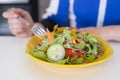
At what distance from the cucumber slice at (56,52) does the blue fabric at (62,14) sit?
46 cm

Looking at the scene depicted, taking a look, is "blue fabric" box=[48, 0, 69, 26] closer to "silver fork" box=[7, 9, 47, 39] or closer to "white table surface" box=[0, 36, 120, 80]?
"silver fork" box=[7, 9, 47, 39]

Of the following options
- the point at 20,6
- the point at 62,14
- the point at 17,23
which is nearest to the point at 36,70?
the point at 17,23

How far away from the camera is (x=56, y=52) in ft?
2.44

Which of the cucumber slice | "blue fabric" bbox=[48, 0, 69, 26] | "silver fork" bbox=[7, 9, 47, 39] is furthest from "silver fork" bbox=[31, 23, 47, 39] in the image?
"blue fabric" bbox=[48, 0, 69, 26]

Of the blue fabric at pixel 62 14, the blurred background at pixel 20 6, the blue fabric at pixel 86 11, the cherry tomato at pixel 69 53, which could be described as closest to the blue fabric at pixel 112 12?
the blue fabric at pixel 86 11

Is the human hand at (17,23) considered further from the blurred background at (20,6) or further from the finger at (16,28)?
the blurred background at (20,6)

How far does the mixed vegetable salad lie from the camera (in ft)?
2.47

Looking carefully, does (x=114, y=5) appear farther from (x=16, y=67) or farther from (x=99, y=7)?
(x=16, y=67)

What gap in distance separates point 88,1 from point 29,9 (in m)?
0.82

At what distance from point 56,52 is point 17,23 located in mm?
312

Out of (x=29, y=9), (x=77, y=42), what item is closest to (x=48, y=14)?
(x=77, y=42)

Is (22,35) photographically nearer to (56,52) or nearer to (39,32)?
(39,32)

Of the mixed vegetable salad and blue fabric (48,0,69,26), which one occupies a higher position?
blue fabric (48,0,69,26)

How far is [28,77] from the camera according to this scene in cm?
73
